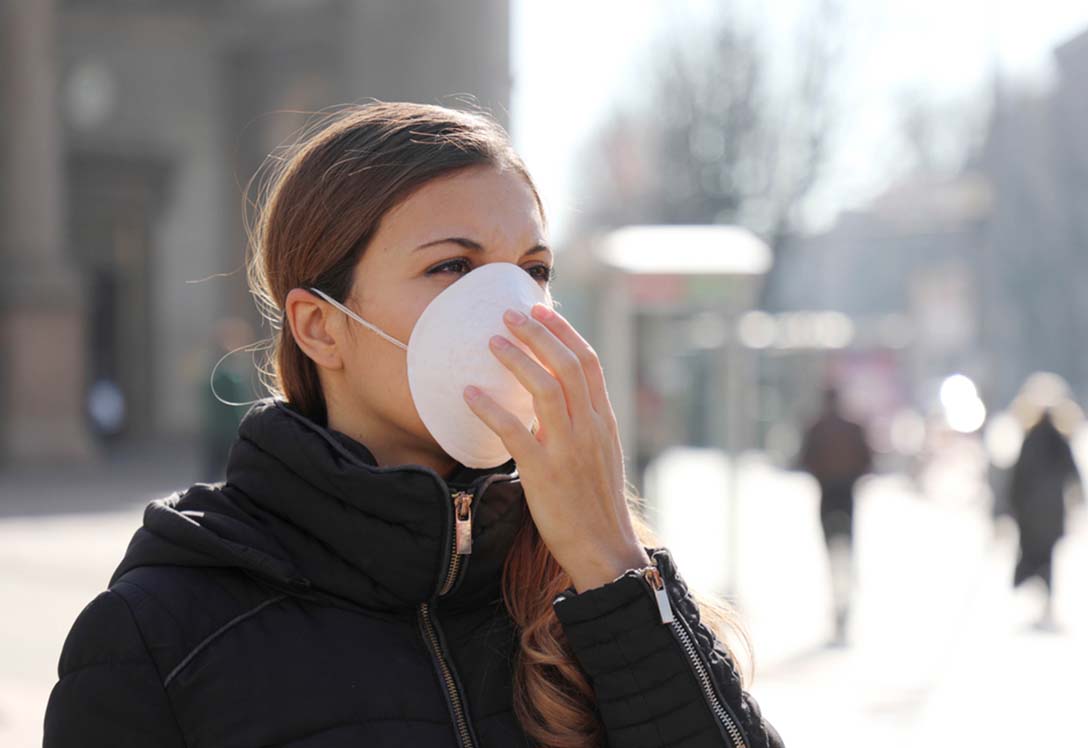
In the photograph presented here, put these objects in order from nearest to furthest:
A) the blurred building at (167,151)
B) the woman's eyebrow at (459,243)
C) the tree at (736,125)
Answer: the woman's eyebrow at (459,243), the blurred building at (167,151), the tree at (736,125)

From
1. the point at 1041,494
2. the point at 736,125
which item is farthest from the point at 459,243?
the point at 736,125

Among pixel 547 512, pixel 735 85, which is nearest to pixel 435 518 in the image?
pixel 547 512

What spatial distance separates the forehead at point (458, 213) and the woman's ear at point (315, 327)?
0.15 meters

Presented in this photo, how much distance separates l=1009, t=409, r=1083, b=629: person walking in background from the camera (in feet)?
37.7

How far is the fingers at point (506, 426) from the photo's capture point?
6.30ft

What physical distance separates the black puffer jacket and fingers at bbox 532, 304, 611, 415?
7.9 inches

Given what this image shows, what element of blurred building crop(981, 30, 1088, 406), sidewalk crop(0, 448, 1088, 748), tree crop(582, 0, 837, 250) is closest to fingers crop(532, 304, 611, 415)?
sidewalk crop(0, 448, 1088, 748)

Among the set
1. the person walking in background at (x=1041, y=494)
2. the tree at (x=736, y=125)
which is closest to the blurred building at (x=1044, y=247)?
the tree at (x=736, y=125)

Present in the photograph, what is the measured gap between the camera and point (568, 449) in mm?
1909

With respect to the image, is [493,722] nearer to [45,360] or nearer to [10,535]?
[10,535]

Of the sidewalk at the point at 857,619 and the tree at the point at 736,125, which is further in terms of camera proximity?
the tree at the point at 736,125

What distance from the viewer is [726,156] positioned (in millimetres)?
38938

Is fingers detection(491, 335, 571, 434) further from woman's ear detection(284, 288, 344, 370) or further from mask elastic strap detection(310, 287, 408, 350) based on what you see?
woman's ear detection(284, 288, 344, 370)

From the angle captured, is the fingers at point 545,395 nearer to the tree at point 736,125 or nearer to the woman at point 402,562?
the woman at point 402,562
